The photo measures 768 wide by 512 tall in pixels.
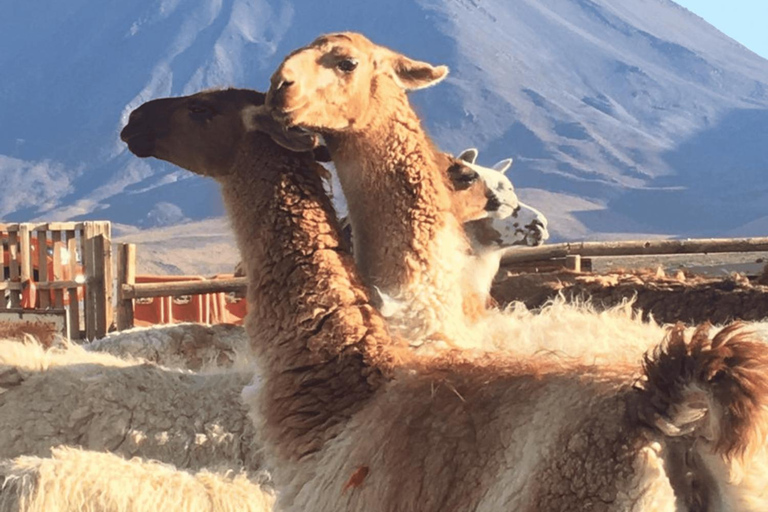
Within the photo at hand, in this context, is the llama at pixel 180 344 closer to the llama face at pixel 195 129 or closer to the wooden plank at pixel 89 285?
the wooden plank at pixel 89 285

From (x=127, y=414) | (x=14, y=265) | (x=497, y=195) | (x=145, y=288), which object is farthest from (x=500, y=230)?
(x=14, y=265)

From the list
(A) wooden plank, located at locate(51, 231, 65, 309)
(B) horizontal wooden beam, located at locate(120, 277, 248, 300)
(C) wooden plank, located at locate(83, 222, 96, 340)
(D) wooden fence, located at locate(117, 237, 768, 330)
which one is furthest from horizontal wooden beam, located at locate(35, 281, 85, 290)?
(B) horizontal wooden beam, located at locate(120, 277, 248, 300)

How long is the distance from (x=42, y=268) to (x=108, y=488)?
7.76 m

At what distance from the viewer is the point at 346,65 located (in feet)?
13.5

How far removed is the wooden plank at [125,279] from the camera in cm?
982

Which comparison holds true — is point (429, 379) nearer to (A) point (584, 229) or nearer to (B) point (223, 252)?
(B) point (223, 252)

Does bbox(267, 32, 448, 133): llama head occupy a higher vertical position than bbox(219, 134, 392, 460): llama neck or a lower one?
higher

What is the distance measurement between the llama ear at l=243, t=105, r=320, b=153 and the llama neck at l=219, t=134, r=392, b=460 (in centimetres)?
4

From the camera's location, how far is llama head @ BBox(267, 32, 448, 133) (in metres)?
3.86

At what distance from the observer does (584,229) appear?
5861 inches

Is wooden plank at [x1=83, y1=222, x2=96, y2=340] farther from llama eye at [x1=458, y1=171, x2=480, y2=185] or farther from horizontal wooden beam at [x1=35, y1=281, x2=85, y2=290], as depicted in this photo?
llama eye at [x1=458, y1=171, x2=480, y2=185]

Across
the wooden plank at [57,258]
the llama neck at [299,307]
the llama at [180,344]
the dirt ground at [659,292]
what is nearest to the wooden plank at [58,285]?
the wooden plank at [57,258]

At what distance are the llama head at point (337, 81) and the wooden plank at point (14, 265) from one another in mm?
7835

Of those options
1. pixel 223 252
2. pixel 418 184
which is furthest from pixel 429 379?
pixel 223 252
